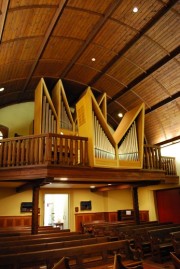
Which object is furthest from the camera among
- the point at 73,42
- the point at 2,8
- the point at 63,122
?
the point at 63,122

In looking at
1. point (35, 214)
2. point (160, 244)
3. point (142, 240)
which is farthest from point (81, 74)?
point (160, 244)

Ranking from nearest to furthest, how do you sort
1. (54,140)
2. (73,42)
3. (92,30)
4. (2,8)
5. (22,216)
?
(2,8), (54,140), (92,30), (73,42), (22,216)

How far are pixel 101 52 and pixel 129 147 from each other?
3.58 meters

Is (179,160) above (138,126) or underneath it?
underneath

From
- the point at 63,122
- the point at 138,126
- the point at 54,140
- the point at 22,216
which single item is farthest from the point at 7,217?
the point at 138,126

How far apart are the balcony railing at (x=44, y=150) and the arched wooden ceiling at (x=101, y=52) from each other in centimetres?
260

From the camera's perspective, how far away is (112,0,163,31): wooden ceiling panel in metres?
6.66

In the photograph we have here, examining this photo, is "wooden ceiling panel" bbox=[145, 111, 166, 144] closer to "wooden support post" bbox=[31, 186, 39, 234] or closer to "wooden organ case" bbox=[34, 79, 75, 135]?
"wooden organ case" bbox=[34, 79, 75, 135]

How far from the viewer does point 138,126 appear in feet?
26.9

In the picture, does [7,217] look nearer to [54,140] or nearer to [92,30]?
[54,140]

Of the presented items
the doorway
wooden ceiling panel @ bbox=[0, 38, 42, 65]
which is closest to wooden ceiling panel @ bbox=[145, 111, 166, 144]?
wooden ceiling panel @ bbox=[0, 38, 42, 65]

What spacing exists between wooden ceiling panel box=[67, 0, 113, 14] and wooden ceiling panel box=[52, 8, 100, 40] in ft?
0.47

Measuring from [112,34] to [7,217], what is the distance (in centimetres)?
817

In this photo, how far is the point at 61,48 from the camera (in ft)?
26.8
